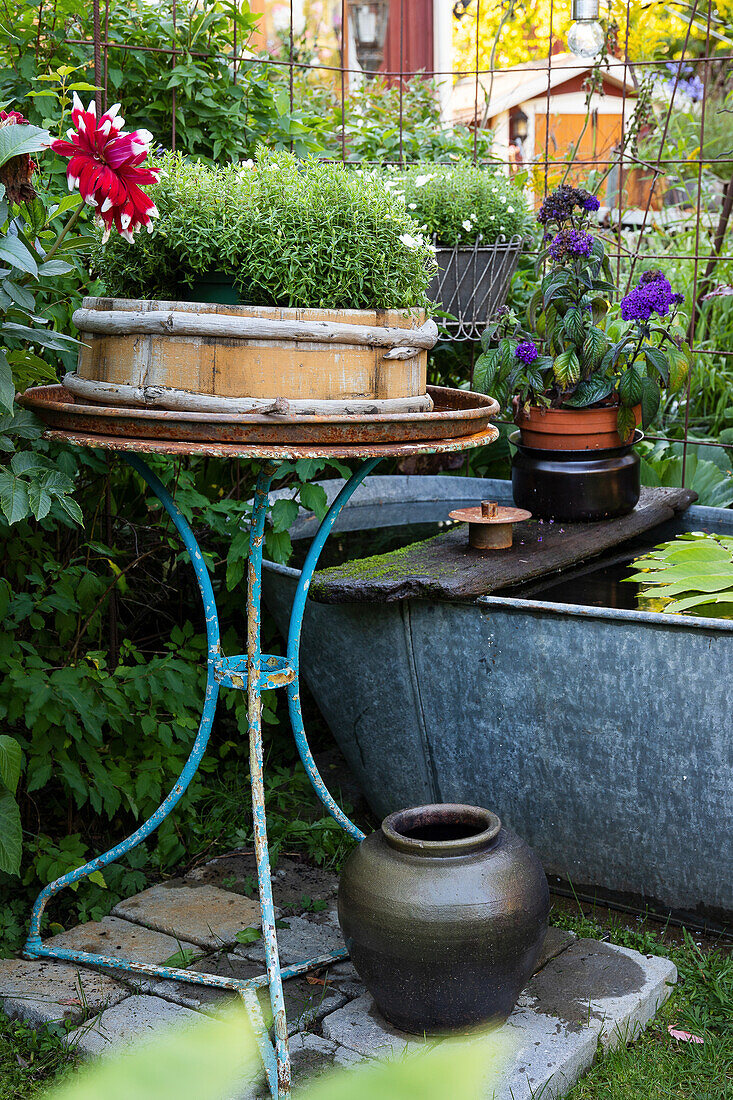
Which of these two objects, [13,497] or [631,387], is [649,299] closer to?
[631,387]

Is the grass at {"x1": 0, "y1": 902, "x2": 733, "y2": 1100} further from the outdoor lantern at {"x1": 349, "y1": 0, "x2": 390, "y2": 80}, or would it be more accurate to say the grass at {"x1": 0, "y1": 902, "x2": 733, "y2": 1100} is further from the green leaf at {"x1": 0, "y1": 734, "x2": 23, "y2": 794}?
the outdoor lantern at {"x1": 349, "y1": 0, "x2": 390, "y2": 80}

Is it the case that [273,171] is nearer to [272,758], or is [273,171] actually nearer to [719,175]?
Answer: [272,758]

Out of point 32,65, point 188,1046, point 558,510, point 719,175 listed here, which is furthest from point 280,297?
point 719,175

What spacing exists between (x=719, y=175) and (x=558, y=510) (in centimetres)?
613

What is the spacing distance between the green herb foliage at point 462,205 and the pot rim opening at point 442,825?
1.77m

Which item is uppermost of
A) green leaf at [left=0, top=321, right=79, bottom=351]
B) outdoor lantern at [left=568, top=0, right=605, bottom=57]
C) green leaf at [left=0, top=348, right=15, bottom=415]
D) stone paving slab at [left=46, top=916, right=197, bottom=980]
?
outdoor lantern at [left=568, top=0, right=605, bottom=57]

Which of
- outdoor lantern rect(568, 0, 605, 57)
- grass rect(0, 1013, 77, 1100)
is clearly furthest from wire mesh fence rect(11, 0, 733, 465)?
grass rect(0, 1013, 77, 1100)

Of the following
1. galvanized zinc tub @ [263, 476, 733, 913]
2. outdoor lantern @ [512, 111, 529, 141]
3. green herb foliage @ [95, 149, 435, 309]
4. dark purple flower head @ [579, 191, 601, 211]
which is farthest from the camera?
outdoor lantern @ [512, 111, 529, 141]

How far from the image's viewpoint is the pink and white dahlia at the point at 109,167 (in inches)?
67.8

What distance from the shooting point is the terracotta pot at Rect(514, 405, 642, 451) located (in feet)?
9.68

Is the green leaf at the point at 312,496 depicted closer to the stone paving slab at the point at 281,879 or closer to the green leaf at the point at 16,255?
the stone paving slab at the point at 281,879

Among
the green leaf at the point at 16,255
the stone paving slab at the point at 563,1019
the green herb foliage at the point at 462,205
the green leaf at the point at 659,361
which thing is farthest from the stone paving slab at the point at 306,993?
the green herb foliage at the point at 462,205

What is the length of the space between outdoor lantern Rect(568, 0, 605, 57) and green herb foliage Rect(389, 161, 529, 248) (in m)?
0.80

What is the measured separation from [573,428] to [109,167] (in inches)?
61.2
